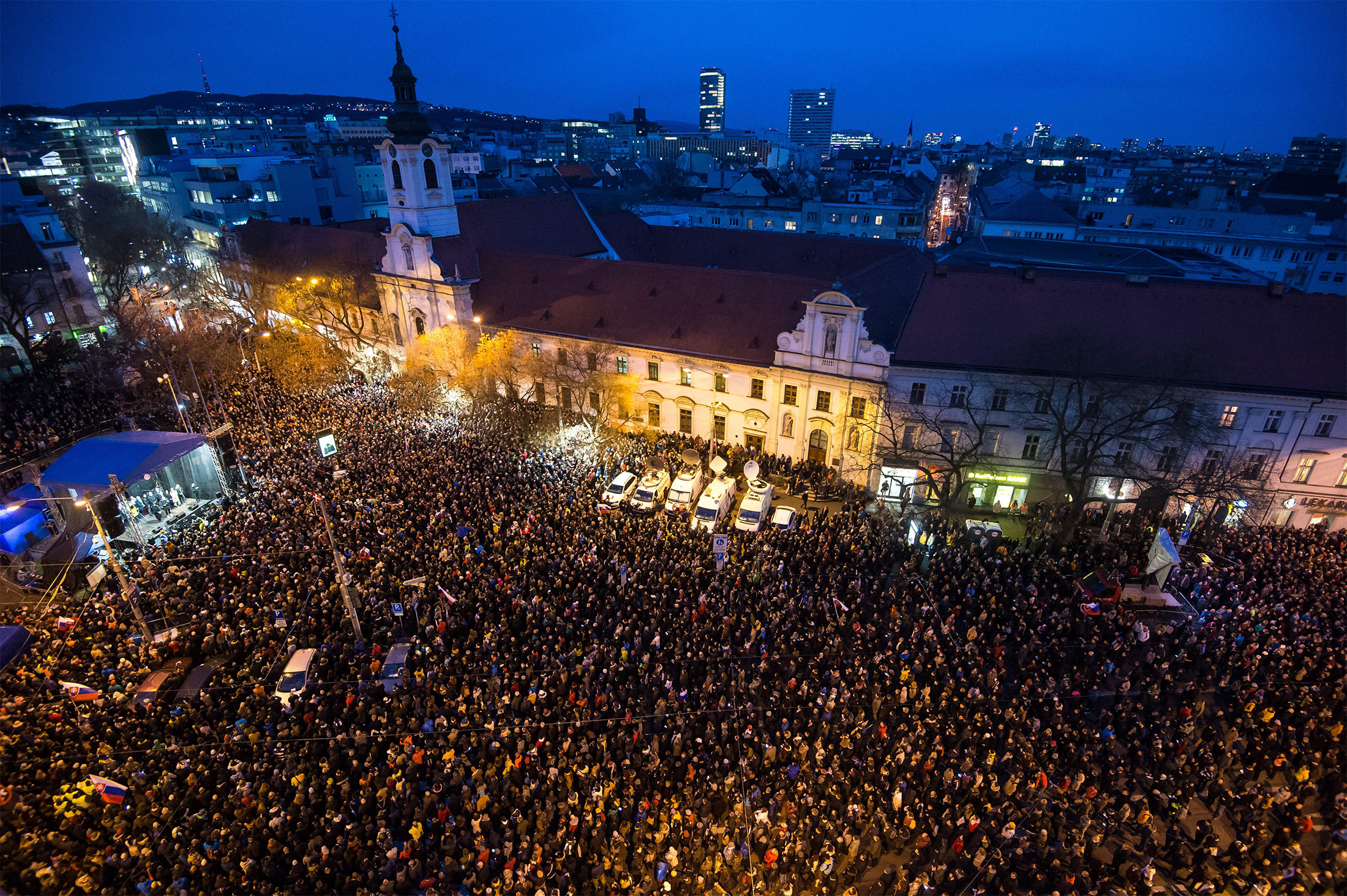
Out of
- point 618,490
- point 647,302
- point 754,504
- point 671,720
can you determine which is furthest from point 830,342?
point 671,720

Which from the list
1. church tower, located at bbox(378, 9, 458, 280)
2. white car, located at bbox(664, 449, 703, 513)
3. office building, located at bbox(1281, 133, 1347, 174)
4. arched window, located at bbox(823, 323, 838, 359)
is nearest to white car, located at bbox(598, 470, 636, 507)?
white car, located at bbox(664, 449, 703, 513)

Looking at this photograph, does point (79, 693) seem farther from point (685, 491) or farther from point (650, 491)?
point (685, 491)

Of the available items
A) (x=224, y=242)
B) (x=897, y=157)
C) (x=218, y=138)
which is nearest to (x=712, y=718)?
(x=224, y=242)

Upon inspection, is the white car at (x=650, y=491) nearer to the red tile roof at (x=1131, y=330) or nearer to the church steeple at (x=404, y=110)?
the red tile roof at (x=1131, y=330)

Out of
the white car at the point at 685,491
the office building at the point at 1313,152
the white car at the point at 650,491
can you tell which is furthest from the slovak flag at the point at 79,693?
the office building at the point at 1313,152

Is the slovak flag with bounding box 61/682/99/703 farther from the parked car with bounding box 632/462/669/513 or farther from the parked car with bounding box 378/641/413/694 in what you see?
the parked car with bounding box 632/462/669/513

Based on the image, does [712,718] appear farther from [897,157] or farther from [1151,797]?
[897,157]
